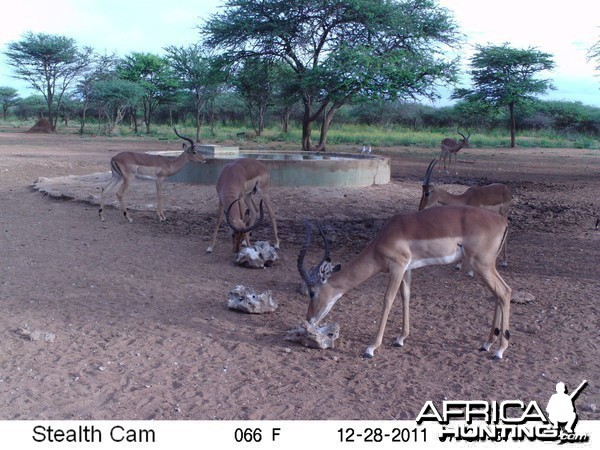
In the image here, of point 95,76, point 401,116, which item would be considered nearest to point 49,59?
point 95,76

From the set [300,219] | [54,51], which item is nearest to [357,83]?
[300,219]

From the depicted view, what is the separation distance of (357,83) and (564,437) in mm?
20524

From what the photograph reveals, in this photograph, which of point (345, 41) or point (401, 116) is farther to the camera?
point (401, 116)

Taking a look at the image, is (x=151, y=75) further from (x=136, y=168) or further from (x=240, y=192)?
(x=240, y=192)

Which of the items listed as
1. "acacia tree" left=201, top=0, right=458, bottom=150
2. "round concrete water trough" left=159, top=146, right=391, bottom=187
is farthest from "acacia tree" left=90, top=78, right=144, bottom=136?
"round concrete water trough" left=159, top=146, right=391, bottom=187

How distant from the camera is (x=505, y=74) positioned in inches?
1510

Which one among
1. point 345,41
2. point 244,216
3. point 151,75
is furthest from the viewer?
point 151,75

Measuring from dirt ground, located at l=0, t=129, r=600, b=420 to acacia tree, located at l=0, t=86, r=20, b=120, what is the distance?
62.4m

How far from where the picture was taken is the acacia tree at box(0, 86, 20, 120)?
6644cm

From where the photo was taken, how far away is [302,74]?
23859mm

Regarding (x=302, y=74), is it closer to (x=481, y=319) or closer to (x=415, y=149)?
(x=415, y=149)

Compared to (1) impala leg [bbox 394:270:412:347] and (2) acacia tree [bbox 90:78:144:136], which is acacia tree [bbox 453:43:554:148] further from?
(1) impala leg [bbox 394:270:412:347]

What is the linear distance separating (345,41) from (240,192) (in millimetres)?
16328
